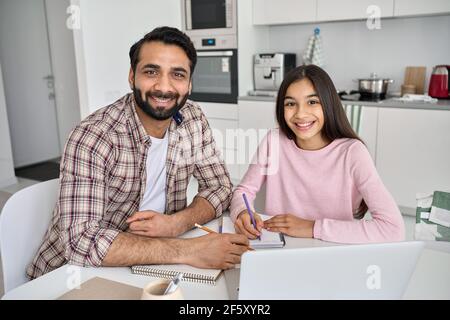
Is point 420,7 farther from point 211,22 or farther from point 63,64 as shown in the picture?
point 63,64

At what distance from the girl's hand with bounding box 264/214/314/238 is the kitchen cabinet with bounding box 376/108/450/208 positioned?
2.06 metres

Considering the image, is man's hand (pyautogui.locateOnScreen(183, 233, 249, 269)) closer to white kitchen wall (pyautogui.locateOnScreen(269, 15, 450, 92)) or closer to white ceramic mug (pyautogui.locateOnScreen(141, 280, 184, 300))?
white ceramic mug (pyautogui.locateOnScreen(141, 280, 184, 300))

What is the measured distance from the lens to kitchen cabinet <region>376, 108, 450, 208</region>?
9.37 feet

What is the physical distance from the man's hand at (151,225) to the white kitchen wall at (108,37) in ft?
8.14

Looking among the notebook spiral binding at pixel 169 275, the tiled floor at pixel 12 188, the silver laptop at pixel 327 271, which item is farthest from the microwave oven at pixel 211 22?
the silver laptop at pixel 327 271

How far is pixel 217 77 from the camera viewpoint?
Result: 150 inches

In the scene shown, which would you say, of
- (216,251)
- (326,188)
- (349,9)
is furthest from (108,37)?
(216,251)

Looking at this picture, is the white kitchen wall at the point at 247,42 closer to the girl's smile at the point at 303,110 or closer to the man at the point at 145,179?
the man at the point at 145,179

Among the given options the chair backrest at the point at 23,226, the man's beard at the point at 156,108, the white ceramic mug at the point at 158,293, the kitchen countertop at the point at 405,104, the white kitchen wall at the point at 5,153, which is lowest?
the white kitchen wall at the point at 5,153

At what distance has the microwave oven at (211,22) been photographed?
3609mm

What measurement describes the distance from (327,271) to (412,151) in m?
2.57

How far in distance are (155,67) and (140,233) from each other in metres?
0.51

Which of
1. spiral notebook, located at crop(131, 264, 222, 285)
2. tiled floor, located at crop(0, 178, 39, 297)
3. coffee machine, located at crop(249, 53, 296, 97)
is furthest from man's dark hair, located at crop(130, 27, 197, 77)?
tiled floor, located at crop(0, 178, 39, 297)
